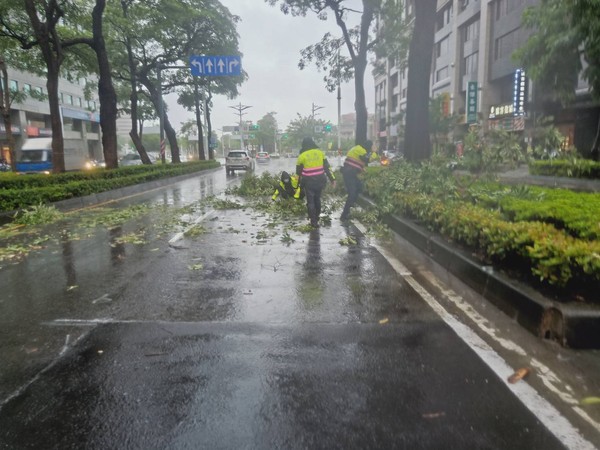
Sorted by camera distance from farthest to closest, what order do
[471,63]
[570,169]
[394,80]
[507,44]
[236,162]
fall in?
[394,80] → [471,63] → [236,162] → [507,44] → [570,169]

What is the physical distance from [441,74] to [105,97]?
127 ft

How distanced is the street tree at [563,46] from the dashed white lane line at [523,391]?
41.1 ft

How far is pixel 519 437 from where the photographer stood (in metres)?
2.51

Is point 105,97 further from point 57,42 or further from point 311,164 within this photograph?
point 311,164

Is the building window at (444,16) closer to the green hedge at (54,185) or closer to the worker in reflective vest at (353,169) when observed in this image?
the green hedge at (54,185)

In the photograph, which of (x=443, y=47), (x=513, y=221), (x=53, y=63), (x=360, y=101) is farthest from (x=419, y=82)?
(x=443, y=47)

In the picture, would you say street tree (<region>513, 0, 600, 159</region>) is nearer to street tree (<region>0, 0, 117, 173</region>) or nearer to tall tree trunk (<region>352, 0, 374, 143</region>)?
tall tree trunk (<region>352, 0, 374, 143</region>)

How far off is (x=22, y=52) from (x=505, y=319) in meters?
24.0

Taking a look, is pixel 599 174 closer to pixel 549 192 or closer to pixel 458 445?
pixel 549 192

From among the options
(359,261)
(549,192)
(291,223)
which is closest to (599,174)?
(549,192)

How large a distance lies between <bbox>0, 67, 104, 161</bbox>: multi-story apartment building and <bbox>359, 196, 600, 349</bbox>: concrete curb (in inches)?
1172

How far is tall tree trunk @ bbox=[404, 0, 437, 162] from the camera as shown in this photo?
13.4 metres

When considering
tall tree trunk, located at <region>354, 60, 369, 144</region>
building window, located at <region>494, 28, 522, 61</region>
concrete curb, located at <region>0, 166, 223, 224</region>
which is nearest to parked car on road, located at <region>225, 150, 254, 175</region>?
concrete curb, located at <region>0, 166, 223, 224</region>

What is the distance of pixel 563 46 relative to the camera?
15.1 metres
